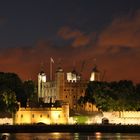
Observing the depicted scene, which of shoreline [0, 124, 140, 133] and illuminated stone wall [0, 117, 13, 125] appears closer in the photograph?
shoreline [0, 124, 140, 133]

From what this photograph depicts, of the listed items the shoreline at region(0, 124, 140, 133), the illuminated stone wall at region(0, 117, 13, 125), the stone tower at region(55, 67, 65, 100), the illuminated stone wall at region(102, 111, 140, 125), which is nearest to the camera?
the shoreline at region(0, 124, 140, 133)

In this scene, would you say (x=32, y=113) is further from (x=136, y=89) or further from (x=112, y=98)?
(x=136, y=89)

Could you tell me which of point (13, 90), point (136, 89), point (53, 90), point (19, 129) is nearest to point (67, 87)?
point (53, 90)

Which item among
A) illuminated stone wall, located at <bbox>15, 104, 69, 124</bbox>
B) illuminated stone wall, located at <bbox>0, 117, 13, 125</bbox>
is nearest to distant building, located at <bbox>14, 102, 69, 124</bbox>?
illuminated stone wall, located at <bbox>15, 104, 69, 124</bbox>

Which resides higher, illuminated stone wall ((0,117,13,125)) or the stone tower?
the stone tower

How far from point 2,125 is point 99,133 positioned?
1590cm

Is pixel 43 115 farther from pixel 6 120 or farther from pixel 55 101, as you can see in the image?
pixel 55 101

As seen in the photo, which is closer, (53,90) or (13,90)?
(13,90)

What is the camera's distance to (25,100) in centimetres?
13775

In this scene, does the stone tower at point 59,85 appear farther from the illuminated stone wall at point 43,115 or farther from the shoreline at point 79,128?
the shoreline at point 79,128

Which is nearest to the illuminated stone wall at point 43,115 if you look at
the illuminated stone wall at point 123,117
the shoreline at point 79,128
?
the shoreline at point 79,128

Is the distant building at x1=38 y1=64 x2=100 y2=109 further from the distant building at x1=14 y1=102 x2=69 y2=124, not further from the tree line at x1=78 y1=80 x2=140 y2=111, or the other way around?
the distant building at x1=14 y1=102 x2=69 y2=124

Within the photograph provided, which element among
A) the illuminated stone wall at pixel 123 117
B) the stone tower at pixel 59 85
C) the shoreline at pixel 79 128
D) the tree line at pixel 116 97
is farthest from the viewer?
the stone tower at pixel 59 85

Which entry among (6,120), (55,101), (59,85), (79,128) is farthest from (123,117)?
(59,85)
